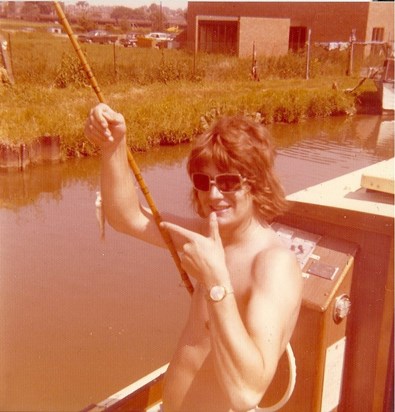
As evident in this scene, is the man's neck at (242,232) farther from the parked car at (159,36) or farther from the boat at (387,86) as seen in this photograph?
the parked car at (159,36)

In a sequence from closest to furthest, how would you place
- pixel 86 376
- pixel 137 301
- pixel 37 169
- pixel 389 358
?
pixel 389 358
pixel 86 376
pixel 137 301
pixel 37 169

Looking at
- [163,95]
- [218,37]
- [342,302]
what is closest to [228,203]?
[342,302]

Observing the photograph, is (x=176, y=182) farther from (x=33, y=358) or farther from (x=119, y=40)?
(x=119, y=40)

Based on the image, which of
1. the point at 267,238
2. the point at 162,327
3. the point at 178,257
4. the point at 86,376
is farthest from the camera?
the point at 162,327

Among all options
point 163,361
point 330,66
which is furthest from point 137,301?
point 330,66

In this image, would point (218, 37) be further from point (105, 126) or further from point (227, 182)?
point (227, 182)

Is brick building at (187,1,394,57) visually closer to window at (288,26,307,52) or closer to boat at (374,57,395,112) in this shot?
window at (288,26,307,52)

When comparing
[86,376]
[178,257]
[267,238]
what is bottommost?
[86,376]

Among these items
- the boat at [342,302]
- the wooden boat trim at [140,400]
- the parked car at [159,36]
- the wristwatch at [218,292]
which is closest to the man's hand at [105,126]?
the wristwatch at [218,292]
